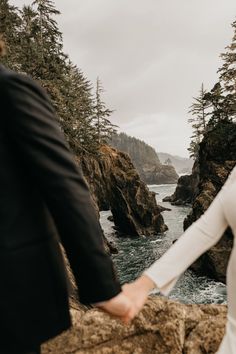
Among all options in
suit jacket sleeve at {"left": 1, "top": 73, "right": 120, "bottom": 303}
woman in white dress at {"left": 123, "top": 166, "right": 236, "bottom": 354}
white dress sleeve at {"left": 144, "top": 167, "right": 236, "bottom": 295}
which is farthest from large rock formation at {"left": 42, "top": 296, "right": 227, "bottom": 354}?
suit jacket sleeve at {"left": 1, "top": 73, "right": 120, "bottom": 303}

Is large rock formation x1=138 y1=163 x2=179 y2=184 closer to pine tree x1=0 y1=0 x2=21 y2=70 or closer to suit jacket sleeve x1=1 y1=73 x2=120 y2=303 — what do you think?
pine tree x1=0 y1=0 x2=21 y2=70

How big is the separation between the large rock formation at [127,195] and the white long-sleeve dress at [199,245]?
39.4 metres

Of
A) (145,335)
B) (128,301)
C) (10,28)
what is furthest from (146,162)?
(128,301)

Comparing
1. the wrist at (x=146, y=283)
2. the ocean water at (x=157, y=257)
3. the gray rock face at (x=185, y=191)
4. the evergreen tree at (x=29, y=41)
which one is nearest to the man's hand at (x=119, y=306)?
the wrist at (x=146, y=283)

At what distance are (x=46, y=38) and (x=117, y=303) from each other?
31048 mm

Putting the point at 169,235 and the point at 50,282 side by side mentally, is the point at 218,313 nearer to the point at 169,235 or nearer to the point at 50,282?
the point at 50,282

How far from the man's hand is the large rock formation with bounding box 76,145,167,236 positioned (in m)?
39.6

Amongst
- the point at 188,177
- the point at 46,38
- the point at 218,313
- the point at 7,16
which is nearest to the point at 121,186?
the point at 46,38

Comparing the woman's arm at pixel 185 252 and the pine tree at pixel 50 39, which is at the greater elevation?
the pine tree at pixel 50 39

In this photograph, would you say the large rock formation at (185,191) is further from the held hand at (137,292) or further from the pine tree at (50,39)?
the held hand at (137,292)

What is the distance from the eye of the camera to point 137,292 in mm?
1720

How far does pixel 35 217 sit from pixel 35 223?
0.09 feet

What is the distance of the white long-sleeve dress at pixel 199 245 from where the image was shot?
1768 millimetres

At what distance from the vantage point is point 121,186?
42.7 metres
